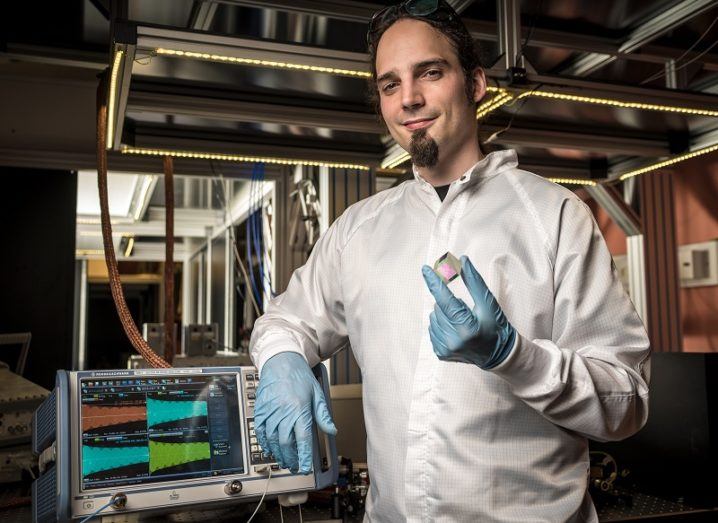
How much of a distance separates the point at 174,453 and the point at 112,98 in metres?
0.90

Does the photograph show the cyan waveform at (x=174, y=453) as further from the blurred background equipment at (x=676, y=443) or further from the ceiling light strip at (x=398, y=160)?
the ceiling light strip at (x=398, y=160)

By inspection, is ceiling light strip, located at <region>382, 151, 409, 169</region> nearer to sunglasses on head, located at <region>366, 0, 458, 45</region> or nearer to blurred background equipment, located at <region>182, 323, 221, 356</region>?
sunglasses on head, located at <region>366, 0, 458, 45</region>

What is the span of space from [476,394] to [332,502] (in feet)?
2.56

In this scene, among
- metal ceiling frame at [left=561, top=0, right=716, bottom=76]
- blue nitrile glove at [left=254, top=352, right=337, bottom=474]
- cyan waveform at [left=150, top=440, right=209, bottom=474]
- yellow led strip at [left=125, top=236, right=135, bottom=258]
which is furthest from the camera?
yellow led strip at [left=125, top=236, right=135, bottom=258]

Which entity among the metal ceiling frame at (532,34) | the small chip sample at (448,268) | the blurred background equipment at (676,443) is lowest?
the blurred background equipment at (676,443)

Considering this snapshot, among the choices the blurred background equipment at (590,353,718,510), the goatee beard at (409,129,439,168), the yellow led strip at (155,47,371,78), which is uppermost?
the yellow led strip at (155,47,371,78)

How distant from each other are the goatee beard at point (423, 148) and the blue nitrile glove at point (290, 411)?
0.48 m

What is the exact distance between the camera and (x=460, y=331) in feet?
3.12

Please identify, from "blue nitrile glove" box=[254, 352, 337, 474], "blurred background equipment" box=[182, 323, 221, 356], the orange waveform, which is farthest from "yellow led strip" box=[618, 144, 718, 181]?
"blurred background equipment" box=[182, 323, 221, 356]

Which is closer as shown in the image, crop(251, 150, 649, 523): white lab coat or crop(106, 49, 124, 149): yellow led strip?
crop(251, 150, 649, 523): white lab coat

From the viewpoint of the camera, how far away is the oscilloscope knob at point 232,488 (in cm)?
145

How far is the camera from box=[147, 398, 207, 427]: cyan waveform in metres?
1.46

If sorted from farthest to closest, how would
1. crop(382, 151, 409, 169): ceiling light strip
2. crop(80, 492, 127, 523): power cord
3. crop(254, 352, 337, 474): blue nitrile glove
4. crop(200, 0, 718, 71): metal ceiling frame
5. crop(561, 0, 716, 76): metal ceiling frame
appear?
crop(382, 151, 409, 169): ceiling light strip, crop(561, 0, 716, 76): metal ceiling frame, crop(200, 0, 718, 71): metal ceiling frame, crop(80, 492, 127, 523): power cord, crop(254, 352, 337, 474): blue nitrile glove

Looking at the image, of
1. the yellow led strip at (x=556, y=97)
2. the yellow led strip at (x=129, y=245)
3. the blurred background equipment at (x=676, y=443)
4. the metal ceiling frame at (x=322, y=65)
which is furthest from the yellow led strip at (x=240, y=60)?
the yellow led strip at (x=129, y=245)
